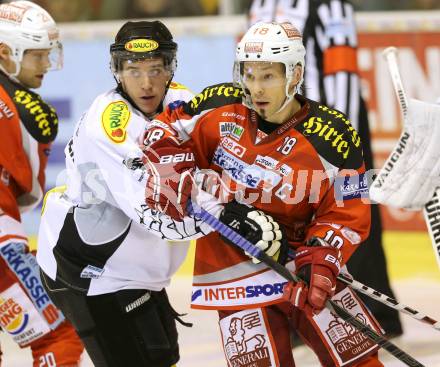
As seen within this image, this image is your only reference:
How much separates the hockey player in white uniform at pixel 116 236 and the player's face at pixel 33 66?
2.42 feet

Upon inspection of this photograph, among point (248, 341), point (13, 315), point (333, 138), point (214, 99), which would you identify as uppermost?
point (214, 99)

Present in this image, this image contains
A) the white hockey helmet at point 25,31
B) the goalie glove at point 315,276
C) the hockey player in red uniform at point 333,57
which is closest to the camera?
the goalie glove at point 315,276

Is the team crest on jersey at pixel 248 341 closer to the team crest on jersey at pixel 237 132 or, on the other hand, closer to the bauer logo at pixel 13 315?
the team crest on jersey at pixel 237 132

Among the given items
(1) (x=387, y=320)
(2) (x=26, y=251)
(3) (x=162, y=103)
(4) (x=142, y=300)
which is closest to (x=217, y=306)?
(4) (x=142, y=300)

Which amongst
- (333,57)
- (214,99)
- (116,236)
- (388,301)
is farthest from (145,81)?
(333,57)

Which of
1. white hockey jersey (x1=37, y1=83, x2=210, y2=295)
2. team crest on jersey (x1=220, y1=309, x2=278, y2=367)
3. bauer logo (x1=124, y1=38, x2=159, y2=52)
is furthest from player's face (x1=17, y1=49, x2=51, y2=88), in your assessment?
team crest on jersey (x1=220, y1=309, x2=278, y2=367)

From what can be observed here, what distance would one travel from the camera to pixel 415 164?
3168 mm

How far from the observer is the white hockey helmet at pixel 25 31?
14.5 ft

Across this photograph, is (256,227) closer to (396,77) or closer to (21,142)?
(396,77)

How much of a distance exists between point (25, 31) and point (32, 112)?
0.36 meters

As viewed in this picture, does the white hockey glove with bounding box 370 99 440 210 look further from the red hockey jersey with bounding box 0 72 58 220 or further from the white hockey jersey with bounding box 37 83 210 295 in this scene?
the red hockey jersey with bounding box 0 72 58 220

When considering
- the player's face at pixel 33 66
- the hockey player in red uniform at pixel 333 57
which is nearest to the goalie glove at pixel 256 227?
the player's face at pixel 33 66

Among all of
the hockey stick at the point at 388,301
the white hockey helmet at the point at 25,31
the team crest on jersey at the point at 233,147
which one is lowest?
the hockey stick at the point at 388,301

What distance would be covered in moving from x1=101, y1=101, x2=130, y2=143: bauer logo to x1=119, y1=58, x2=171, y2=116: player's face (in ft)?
0.20
